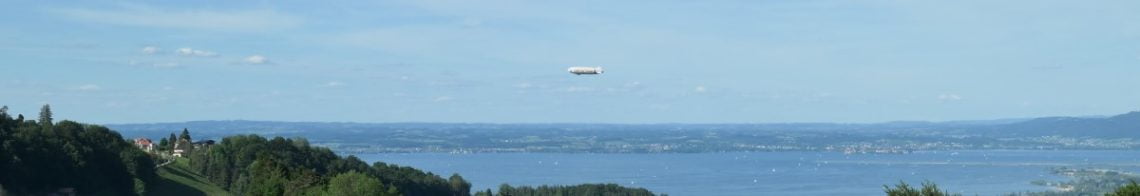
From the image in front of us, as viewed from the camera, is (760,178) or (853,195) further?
(760,178)

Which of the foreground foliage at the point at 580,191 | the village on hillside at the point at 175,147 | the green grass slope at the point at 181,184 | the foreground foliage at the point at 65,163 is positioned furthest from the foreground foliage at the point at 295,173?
the foreground foliage at the point at 580,191

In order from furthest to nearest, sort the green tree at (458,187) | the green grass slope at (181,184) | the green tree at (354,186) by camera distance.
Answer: the green tree at (458,187), the green grass slope at (181,184), the green tree at (354,186)

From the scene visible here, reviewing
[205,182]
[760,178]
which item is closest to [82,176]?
[205,182]

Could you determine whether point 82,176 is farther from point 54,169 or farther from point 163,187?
point 163,187

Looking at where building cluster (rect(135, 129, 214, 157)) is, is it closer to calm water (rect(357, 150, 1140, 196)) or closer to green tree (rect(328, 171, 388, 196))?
green tree (rect(328, 171, 388, 196))

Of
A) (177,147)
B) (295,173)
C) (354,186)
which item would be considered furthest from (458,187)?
(354,186)

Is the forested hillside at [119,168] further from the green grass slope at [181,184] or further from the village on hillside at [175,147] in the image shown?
the village on hillside at [175,147]
